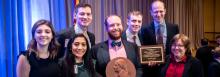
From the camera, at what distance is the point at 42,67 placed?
298cm

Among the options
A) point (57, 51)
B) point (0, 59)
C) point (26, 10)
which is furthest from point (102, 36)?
point (57, 51)

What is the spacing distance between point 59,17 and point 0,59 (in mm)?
1074

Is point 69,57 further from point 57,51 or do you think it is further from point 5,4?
point 5,4

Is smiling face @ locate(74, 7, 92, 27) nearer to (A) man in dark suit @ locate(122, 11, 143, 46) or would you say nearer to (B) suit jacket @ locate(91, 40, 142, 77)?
(B) suit jacket @ locate(91, 40, 142, 77)

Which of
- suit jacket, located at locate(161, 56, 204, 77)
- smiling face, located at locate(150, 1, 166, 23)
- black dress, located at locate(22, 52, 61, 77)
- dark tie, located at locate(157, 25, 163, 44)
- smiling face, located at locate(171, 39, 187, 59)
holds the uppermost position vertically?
smiling face, located at locate(150, 1, 166, 23)

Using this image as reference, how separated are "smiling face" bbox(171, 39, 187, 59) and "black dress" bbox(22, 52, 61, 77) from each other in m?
1.13

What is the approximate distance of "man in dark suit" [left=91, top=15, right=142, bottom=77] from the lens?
3338mm

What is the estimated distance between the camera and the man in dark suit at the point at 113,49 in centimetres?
334

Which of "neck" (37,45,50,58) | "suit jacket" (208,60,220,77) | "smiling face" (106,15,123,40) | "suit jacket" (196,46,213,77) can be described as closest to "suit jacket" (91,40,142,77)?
"smiling face" (106,15,123,40)

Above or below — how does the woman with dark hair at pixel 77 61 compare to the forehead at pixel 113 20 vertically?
below

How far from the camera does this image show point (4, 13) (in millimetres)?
4117

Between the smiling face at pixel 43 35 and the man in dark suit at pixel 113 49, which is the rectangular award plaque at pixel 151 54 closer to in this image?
the man in dark suit at pixel 113 49

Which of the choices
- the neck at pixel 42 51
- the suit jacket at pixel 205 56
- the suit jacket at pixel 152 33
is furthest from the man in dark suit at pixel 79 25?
the suit jacket at pixel 205 56

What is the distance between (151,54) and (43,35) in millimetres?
1163
